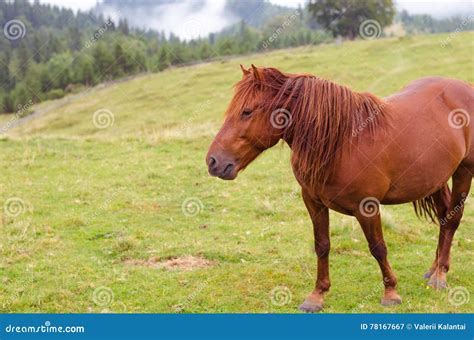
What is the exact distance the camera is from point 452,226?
7875 millimetres

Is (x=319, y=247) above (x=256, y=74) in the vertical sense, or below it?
below

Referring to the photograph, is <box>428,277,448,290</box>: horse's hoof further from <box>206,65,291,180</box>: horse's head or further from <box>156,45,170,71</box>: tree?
<box>156,45,170,71</box>: tree

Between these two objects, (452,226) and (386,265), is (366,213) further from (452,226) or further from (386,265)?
(452,226)

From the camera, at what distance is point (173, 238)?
9930 mm

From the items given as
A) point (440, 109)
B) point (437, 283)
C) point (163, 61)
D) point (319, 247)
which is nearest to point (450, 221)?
point (437, 283)

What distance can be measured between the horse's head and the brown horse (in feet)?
0.04

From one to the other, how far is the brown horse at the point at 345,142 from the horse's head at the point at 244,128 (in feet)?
0.04

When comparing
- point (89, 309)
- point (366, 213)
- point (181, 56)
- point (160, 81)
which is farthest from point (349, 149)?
point (181, 56)

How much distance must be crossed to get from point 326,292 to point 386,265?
91 cm

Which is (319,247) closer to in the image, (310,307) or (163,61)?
(310,307)

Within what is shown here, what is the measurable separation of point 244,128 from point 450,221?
3847 millimetres

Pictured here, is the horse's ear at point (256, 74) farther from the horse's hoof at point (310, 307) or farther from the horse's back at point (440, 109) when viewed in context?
the horse's hoof at point (310, 307)

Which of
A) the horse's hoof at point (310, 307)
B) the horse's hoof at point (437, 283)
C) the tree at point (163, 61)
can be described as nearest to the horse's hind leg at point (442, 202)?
the horse's hoof at point (437, 283)

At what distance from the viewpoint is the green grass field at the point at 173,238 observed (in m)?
7.29
